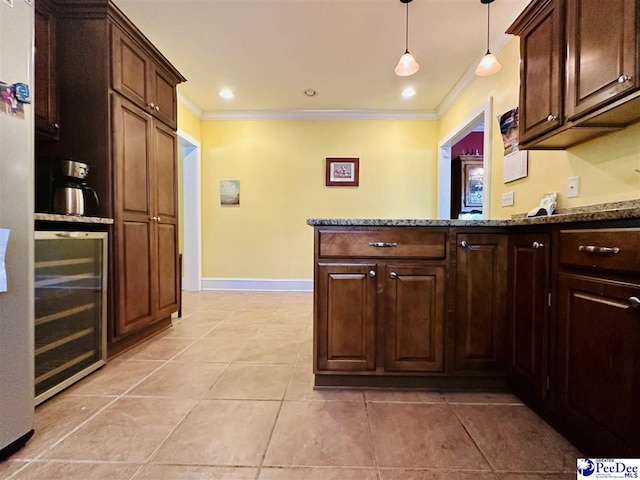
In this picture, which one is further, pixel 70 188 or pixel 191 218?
pixel 191 218

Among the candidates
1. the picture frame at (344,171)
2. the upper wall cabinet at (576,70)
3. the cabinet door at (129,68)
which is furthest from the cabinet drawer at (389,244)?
the picture frame at (344,171)

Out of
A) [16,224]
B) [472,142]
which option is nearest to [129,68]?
[16,224]

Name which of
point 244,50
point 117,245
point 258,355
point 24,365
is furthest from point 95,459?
point 244,50

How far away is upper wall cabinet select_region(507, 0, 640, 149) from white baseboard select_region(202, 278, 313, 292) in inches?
132

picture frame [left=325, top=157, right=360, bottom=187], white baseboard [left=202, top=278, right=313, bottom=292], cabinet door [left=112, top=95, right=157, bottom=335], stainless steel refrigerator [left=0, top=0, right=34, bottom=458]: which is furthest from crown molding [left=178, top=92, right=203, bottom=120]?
stainless steel refrigerator [left=0, top=0, right=34, bottom=458]

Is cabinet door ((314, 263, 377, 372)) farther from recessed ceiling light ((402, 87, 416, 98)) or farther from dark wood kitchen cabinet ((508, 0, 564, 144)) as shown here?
recessed ceiling light ((402, 87, 416, 98))

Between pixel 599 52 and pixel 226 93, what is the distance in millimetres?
3666

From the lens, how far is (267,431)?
4.40 feet

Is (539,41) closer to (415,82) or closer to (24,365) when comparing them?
(415,82)

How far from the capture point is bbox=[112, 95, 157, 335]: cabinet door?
212 centimetres

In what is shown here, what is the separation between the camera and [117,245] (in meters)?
2.11

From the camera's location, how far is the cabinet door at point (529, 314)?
140 cm

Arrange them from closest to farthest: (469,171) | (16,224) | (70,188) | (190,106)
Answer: (16,224) → (70,188) → (190,106) → (469,171)

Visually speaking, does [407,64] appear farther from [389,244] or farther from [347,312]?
[347,312]
